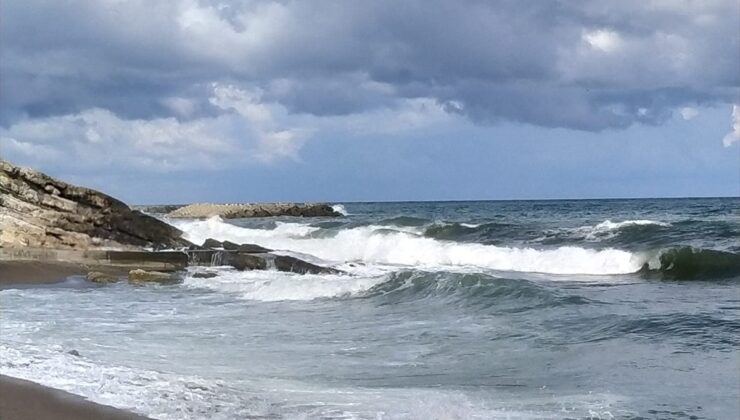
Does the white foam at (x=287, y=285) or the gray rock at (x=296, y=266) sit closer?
the white foam at (x=287, y=285)

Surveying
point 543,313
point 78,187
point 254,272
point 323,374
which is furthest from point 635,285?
point 78,187

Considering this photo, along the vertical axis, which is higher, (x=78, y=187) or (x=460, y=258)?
(x=78, y=187)

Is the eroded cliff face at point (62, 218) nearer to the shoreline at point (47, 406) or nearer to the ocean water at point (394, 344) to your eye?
the ocean water at point (394, 344)

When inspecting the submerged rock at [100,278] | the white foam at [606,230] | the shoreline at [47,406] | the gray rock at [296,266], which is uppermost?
the white foam at [606,230]

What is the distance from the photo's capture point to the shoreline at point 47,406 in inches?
266

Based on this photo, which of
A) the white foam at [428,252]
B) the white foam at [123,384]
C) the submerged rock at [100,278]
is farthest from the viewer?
the white foam at [428,252]

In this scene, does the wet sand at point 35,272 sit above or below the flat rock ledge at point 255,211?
below

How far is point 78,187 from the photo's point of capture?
24984mm

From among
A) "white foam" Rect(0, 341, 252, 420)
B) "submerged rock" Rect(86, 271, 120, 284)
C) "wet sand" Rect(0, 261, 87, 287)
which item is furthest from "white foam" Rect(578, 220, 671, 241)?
"white foam" Rect(0, 341, 252, 420)

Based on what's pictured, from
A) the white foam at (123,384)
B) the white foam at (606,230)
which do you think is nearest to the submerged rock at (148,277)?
the white foam at (123,384)

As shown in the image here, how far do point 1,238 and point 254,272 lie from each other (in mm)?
7273

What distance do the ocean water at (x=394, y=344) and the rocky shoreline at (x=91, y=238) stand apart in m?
1.40

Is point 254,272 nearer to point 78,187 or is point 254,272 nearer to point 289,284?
point 289,284

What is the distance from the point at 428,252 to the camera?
29.8 meters
